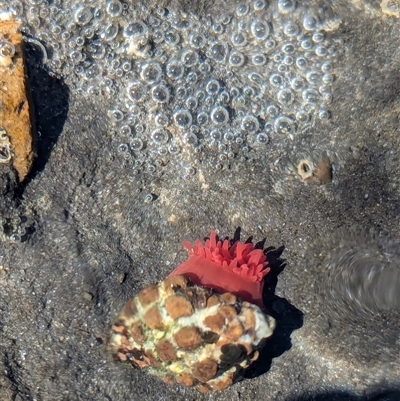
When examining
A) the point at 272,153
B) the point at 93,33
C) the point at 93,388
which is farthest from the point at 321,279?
the point at 93,33

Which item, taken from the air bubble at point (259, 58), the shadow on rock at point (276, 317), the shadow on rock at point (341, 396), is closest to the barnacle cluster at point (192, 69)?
the air bubble at point (259, 58)

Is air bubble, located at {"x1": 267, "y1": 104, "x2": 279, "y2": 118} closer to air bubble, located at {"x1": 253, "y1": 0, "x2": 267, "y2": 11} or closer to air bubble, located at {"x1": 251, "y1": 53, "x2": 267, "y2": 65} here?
air bubble, located at {"x1": 251, "y1": 53, "x2": 267, "y2": 65}

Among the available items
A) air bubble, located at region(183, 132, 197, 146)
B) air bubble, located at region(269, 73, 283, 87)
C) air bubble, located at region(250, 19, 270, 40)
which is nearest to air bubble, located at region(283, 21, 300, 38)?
air bubble, located at region(250, 19, 270, 40)

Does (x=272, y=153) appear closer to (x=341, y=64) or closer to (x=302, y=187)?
(x=302, y=187)

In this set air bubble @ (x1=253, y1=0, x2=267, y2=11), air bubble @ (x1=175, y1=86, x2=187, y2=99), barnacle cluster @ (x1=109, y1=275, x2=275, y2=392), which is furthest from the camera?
air bubble @ (x1=175, y1=86, x2=187, y2=99)

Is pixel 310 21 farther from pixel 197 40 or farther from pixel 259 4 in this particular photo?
pixel 197 40

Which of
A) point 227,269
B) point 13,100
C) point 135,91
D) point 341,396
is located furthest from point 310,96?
point 341,396
